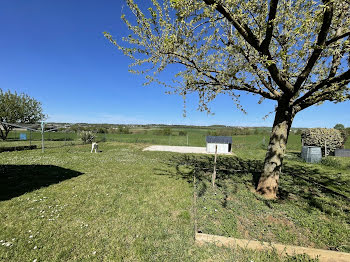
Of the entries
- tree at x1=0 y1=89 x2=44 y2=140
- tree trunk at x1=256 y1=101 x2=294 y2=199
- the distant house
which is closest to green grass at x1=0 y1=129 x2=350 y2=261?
tree trunk at x1=256 y1=101 x2=294 y2=199

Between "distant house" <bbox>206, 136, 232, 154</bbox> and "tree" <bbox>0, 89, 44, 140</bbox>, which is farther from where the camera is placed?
"tree" <bbox>0, 89, 44, 140</bbox>

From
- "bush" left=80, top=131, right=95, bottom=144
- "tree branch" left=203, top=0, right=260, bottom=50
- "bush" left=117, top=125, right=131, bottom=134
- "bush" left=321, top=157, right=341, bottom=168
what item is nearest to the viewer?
"tree branch" left=203, top=0, right=260, bottom=50

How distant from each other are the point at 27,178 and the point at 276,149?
9635 millimetres

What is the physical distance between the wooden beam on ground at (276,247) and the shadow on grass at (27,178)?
5.89 metres

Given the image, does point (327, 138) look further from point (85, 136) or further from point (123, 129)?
point (123, 129)

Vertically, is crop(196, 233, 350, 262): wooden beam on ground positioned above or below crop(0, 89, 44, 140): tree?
below

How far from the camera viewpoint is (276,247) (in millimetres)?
2865

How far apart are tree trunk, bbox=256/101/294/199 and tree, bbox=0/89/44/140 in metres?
30.4

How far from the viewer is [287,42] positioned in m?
4.62

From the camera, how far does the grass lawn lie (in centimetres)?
284

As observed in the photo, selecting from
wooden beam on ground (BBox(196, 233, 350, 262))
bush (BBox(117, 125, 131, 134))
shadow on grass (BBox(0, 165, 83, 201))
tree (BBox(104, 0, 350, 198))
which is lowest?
shadow on grass (BBox(0, 165, 83, 201))

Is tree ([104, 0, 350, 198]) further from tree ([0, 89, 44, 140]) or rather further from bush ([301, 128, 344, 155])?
tree ([0, 89, 44, 140])

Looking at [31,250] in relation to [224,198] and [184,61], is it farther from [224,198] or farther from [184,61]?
[184,61]

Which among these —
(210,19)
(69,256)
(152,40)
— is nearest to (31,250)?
(69,256)
